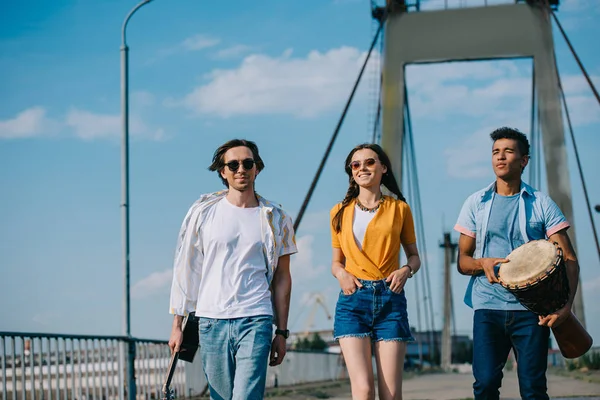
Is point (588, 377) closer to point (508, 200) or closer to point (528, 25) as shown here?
point (528, 25)

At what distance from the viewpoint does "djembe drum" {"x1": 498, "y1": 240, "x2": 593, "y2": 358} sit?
4750 mm

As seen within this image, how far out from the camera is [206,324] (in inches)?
186

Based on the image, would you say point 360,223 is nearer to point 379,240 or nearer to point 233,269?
point 379,240

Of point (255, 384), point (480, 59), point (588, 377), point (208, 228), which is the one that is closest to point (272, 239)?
point (208, 228)

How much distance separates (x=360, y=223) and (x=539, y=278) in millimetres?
975

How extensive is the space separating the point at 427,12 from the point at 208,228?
15.6m

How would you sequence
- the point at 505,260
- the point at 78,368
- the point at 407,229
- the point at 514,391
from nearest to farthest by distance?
the point at 505,260
the point at 407,229
the point at 78,368
the point at 514,391

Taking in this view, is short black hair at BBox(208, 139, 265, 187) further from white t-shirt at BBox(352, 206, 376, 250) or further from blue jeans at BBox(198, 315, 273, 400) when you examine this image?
blue jeans at BBox(198, 315, 273, 400)

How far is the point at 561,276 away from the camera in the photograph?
484cm

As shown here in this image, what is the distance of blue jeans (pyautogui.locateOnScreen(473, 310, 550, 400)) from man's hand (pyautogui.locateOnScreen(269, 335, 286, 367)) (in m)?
1.05

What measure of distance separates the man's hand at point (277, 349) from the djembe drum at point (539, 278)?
45.9 inches

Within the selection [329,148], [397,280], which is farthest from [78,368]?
[329,148]

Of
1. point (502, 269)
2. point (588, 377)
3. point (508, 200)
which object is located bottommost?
Result: point (588, 377)

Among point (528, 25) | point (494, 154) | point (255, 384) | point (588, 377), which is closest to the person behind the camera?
point (255, 384)
